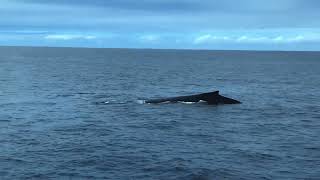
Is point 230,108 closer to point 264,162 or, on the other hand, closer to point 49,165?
point 264,162

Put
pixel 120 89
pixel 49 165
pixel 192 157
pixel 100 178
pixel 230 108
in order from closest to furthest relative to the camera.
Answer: pixel 100 178, pixel 49 165, pixel 192 157, pixel 230 108, pixel 120 89

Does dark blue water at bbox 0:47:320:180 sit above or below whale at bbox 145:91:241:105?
below

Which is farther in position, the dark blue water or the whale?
the whale

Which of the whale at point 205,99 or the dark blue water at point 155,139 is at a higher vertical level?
the whale at point 205,99

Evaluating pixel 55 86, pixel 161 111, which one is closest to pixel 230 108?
pixel 161 111

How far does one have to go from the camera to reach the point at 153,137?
4491 cm

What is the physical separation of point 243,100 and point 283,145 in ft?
109

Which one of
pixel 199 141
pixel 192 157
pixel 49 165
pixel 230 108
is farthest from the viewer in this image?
pixel 230 108

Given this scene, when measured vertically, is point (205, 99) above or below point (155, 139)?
above

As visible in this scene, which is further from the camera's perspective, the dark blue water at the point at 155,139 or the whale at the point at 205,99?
the whale at the point at 205,99

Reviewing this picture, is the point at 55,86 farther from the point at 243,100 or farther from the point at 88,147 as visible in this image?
the point at 88,147

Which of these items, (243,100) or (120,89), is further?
(120,89)

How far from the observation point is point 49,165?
34531 mm

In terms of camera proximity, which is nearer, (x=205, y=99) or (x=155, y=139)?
(x=155, y=139)
